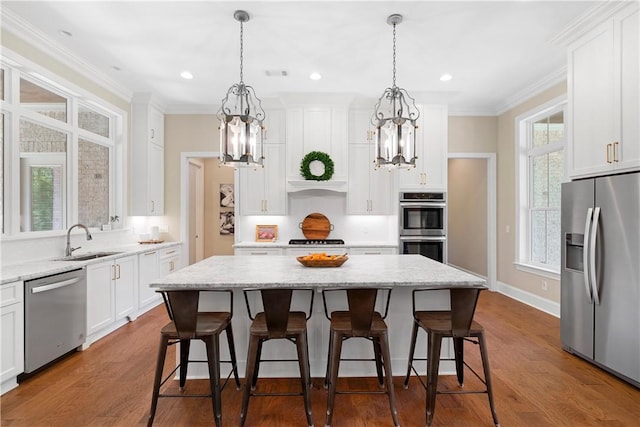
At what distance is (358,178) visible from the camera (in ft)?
17.2

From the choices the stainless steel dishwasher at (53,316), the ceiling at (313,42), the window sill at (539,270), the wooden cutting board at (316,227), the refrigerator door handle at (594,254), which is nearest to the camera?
the stainless steel dishwasher at (53,316)

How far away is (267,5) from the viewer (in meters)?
2.91

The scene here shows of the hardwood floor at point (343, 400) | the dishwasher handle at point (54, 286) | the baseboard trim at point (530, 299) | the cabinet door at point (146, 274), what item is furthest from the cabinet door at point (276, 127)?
the baseboard trim at point (530, 299)

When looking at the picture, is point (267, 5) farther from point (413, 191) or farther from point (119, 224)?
point (119, 224)

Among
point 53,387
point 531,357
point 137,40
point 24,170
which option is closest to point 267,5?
point 137,40

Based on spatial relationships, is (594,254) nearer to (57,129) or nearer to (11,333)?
(11,333)

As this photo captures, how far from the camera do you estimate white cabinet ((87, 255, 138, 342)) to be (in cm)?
350

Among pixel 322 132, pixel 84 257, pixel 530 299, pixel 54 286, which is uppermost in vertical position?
pixel 322 132

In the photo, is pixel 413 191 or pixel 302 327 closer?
pixel 302 327

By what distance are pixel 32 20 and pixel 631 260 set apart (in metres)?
5.40

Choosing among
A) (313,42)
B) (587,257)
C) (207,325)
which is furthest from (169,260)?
(587,257)

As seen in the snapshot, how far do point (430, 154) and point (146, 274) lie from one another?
430cm

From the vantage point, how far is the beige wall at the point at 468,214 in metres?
6.12

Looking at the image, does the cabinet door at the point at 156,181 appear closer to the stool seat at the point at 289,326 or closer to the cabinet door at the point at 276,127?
the cabinet door at the point at 276,127
